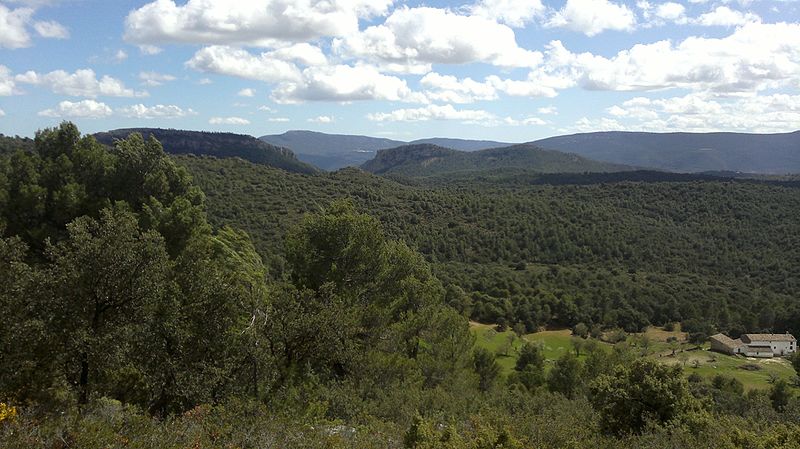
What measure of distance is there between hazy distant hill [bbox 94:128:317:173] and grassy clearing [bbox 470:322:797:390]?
117062mm

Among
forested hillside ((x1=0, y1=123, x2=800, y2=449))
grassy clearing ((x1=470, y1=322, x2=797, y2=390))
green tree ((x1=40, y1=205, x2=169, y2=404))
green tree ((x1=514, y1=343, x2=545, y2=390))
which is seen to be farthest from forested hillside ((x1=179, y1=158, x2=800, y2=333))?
green tree ((x1=40, y1=205, x2=169, y2=404))

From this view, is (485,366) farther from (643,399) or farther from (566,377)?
(643,399)

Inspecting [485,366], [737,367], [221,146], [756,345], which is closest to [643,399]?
[485,366]

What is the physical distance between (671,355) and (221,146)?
529 feet

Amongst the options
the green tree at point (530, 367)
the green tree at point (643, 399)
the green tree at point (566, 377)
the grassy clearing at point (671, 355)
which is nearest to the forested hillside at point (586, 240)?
the grassy clearing at point (671, 355)

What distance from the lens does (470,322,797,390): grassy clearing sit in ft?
172

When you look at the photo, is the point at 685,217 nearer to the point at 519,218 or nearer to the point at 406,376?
the point at 519,218

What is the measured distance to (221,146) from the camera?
184 m

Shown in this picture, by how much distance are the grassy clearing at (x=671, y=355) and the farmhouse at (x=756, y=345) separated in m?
1.66

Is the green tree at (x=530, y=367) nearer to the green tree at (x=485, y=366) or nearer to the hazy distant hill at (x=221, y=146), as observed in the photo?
the green tree at (x=485, y=366)

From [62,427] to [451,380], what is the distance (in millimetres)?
14256

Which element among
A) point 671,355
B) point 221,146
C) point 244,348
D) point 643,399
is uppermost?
point 221,146

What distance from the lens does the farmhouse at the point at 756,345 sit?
6525 cm

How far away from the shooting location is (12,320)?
378 inches
